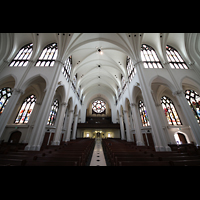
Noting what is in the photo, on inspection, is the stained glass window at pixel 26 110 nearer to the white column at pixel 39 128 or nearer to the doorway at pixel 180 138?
the white column at pixel 39 128

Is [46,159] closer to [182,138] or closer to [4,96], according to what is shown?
[4,96]

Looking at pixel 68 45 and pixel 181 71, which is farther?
pixel 68 45

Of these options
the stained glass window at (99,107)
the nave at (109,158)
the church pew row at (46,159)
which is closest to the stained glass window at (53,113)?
the nave at (109,158)

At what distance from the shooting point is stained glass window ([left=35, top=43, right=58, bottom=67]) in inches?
363

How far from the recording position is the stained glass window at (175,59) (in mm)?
9323

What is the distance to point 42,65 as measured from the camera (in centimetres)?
911

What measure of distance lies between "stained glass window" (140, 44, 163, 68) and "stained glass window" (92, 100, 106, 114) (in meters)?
17.9

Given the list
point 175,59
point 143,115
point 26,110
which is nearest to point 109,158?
point 143,115

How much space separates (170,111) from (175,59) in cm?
674

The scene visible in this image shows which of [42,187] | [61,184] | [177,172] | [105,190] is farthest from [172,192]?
[42,187]

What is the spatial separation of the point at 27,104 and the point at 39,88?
113 inches

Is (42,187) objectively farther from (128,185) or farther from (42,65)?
(42,65)

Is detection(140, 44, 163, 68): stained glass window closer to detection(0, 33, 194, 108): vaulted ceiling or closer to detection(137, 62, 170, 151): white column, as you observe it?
detection(0, 33, 194, 108): vaulted ceiling

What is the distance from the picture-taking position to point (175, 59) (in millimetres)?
9984
